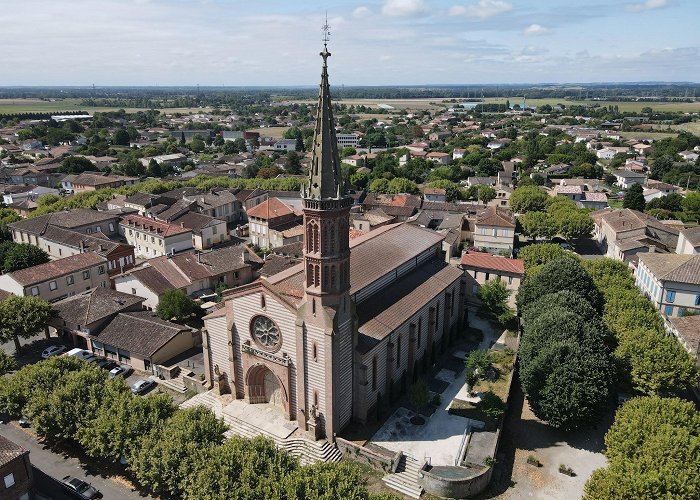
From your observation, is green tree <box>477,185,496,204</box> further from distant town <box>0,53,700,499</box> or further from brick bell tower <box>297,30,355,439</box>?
brick bell tower <box>297,30,355,439</box>

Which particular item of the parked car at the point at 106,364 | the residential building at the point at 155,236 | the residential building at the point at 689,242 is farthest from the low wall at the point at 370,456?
the residential building at the point at 689,242

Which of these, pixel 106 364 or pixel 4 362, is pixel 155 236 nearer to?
pixel 106 364

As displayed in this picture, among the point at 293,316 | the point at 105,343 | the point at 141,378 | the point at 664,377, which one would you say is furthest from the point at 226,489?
the point at 664,377

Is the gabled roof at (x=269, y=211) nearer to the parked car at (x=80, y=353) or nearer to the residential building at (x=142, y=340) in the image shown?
the residential building at (x=142, y=340)

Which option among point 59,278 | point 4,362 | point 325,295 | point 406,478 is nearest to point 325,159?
point 325,295

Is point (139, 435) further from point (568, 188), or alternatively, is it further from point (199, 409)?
point (568, 188)

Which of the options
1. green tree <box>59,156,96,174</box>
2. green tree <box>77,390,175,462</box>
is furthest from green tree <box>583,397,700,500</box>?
green tree <box>59,156,96,174</box>
